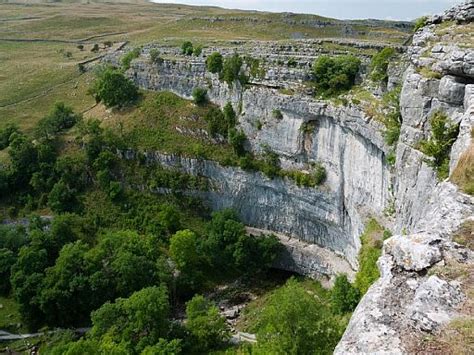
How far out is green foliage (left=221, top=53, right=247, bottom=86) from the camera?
52.3 m

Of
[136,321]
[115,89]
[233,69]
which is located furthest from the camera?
[115,89]

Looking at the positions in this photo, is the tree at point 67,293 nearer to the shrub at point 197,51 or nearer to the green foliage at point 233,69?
the green foliage at point 233,69

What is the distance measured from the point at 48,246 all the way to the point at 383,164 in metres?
35.8

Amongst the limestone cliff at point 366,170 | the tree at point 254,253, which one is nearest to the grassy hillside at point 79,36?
the limestone cliff at point 366,170

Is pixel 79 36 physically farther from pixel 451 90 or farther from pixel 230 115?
pixel 451 90

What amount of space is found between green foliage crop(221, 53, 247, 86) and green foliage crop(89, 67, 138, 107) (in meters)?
17.1

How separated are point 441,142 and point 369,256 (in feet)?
39.8

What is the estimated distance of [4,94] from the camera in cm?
7850

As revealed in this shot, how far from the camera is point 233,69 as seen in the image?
52.5 metres

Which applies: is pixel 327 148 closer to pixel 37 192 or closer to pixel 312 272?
pixel 312 272

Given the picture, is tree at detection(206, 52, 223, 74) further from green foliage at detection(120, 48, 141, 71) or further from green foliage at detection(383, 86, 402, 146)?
green foliage at detection(383, 86, 402, 146)

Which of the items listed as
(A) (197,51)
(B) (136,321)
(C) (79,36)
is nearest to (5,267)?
(B) (136,321)

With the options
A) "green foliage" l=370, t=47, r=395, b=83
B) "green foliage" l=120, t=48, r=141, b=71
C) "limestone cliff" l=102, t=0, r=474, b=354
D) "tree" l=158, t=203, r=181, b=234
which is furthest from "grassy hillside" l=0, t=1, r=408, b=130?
"green foliage" l=370, t=47, r=395, b=83

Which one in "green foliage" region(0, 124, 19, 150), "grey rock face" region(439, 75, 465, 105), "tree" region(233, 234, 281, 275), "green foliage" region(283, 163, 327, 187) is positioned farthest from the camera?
"green foliage" region(0, 124, 19, 150)
